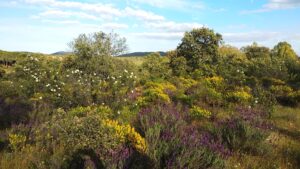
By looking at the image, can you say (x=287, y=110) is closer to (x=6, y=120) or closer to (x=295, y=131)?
(x=295, y=131)

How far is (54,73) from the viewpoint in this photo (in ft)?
41.0

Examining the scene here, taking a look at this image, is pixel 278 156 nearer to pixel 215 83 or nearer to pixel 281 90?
pixel 215 83

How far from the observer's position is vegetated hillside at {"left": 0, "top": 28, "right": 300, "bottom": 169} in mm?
5043

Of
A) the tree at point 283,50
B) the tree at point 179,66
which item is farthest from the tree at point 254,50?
the tree at point 179,66

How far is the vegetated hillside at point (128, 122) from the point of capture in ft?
16.5

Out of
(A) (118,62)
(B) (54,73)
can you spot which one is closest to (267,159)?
(B) (54,73)

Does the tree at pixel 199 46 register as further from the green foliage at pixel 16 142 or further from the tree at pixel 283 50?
the green foliage at pixel 16 142

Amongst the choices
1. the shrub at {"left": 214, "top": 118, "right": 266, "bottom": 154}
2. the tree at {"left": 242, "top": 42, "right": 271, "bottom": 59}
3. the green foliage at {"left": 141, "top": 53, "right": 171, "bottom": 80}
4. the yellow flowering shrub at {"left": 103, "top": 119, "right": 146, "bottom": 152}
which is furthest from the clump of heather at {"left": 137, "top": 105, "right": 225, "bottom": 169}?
the tree at {"left": 242, "top": 42, "right": 271, "bottom": 59}

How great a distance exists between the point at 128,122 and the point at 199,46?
16140mm

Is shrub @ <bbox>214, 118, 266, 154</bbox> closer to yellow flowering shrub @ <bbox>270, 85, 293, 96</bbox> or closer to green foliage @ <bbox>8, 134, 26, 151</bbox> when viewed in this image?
green foliage @ <bbox>8, 134, 26, 151</bbox>

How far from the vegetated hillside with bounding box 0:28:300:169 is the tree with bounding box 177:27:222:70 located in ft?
12.4

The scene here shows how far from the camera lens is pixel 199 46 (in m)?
23.0

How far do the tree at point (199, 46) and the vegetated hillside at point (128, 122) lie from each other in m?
3.77

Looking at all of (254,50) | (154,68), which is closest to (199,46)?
(154,68)
